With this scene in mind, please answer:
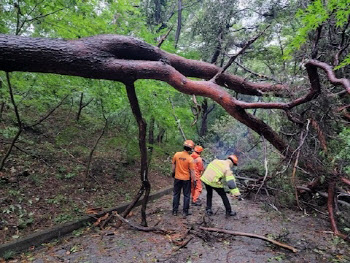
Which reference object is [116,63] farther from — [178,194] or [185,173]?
[178,194]

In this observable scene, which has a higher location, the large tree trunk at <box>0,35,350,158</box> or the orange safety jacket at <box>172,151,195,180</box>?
the large tree trunk at <box>0,35,350,158</box>

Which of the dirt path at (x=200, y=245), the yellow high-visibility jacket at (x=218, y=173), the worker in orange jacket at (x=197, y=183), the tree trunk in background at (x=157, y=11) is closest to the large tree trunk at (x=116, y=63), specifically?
the dirt path at (x=200, y=245)

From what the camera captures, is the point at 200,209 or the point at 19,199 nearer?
the point at 19,199

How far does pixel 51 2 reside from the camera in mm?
5238

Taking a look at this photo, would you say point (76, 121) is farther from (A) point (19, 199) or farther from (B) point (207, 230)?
(B) point (207, 230)

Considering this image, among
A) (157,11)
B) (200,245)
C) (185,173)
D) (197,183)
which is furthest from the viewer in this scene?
(157,11)

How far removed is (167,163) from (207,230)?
8.42 m

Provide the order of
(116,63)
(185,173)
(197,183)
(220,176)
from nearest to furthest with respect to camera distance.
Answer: (116,63) → (220,176) → (185,173) → (197,183)

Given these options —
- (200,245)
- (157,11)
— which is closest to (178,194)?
(200,245)

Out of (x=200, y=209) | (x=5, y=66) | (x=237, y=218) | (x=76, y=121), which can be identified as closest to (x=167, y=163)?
(x=76, y=121)

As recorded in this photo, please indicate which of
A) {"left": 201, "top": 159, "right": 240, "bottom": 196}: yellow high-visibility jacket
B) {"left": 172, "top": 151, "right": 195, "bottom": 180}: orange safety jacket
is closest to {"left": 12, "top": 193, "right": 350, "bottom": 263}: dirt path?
{"left": 201, "top": 159, "right": 240, "bottom": 196}: yellow high-visibility jacket

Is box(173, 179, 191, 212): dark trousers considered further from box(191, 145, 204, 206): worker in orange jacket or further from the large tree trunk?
the large tree trunk

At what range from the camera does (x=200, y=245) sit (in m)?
4.91

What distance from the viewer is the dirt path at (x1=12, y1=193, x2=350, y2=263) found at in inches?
174
